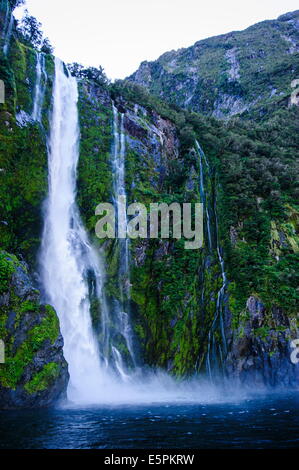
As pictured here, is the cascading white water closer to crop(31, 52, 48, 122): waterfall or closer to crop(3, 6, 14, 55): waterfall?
crop(31, 52, 48, 122): waterfall

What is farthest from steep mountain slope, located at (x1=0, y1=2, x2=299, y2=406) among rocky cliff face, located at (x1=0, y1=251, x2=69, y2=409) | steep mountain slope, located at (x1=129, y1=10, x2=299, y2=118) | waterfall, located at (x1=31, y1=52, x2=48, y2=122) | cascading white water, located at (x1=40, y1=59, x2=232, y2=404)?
steep mountain slope, located at (x1=129, y1=10, x2=299, y2=118)

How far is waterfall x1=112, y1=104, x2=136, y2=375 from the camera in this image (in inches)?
766

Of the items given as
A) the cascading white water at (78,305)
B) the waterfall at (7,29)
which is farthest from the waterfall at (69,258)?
the waterfall at (7,29)

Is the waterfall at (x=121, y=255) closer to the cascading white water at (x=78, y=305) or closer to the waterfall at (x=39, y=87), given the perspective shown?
the cascading white water at (x=78, y=305)

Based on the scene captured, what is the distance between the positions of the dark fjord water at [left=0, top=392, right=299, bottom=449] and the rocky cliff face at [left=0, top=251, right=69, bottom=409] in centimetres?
86

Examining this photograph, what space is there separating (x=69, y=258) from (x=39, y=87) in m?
11.9

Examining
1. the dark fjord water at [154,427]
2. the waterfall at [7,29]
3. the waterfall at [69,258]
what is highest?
the waterfall at [7,29]

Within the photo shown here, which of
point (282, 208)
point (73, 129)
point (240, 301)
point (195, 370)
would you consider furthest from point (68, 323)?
point (282, 208)

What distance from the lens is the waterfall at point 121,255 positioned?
63.8 feet

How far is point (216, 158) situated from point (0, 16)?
17686 millimetres

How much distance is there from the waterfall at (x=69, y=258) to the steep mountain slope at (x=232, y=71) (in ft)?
120

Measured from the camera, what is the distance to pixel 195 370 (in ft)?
61.1

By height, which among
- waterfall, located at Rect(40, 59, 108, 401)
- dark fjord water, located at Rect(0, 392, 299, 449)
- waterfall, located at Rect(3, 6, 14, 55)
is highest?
waterfall, located at Rect(3, 6, 14, 55)
